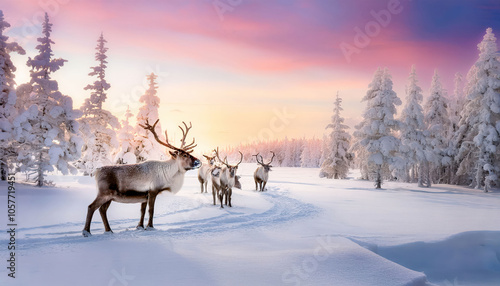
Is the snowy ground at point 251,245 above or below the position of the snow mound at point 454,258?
above

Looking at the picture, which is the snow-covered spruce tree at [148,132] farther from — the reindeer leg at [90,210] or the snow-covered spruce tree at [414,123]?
the snow-covered spruce tree at [414,123]

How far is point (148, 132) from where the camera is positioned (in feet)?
99.0

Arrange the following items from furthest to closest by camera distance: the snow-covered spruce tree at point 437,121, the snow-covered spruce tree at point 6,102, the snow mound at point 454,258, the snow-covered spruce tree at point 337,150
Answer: the snow-covered spruce tree at point 337,150 < the snow-covered spruce tree at point 437,121 < the snow-covered spruce tree at point 6,102 < the snow mound at point 454,258

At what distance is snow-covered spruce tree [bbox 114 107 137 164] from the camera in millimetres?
27719

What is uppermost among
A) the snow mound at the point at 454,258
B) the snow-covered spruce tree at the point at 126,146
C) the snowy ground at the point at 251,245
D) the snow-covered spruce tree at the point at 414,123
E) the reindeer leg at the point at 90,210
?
the snow-covered spruce tree at the point at 414,123

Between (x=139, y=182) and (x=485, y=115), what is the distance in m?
28.4

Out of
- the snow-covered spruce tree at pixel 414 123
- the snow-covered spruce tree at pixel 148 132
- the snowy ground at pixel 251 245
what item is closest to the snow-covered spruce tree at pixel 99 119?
the snow-covered spruce tree at pixel 148 132

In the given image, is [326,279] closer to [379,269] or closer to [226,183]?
[379,269]

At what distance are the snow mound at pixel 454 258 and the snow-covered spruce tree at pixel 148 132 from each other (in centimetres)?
2421

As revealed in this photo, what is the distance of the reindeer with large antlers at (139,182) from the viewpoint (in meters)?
7.34

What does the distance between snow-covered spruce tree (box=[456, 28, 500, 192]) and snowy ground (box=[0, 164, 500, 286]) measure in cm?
1334

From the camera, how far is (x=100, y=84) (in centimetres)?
2470

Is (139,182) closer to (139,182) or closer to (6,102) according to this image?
(139,182)

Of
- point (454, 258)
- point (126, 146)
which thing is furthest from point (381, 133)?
point (126, 146)
